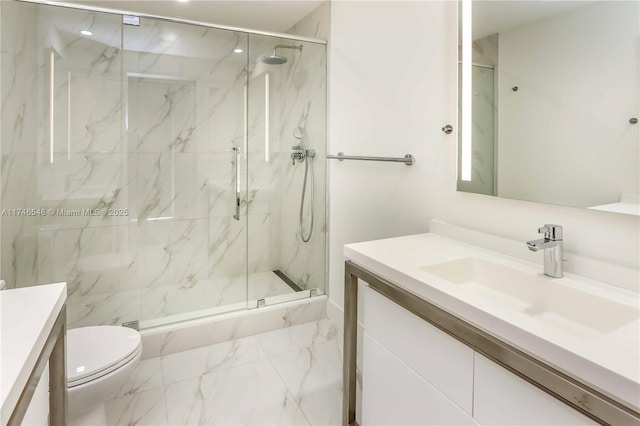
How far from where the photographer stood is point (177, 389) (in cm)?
198

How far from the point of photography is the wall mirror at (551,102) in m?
1.12

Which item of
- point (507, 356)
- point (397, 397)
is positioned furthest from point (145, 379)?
point (507, 356)

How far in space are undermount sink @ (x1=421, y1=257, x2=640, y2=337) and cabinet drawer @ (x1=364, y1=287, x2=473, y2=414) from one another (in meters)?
0.17

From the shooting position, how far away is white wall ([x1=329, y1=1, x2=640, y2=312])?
4.26ft

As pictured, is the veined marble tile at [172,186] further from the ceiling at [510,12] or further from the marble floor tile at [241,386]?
the ceiling at [510,12]

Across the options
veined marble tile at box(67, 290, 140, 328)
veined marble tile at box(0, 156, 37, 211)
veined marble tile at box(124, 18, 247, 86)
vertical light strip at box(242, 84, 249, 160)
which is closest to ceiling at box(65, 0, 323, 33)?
veined marble tile at box(124, 18, 247, 86)

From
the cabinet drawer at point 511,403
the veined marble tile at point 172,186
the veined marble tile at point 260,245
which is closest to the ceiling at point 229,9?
the veined marble tile at point 172,186

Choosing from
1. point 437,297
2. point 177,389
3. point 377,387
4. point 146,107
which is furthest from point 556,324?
point 146,107

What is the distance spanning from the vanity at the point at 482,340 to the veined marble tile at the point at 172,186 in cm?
159

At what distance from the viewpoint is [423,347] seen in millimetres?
1160

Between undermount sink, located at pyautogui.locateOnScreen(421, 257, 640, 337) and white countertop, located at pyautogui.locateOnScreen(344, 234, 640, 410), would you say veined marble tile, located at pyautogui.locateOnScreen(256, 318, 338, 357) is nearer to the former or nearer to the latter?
white countertop, located at pyautogui.locateOnScreen(344, 234, 640, 410)

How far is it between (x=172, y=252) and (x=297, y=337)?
1.04 meters

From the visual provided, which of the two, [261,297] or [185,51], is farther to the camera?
[261,297]

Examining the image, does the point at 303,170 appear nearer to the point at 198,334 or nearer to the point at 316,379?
the point at 198,334
